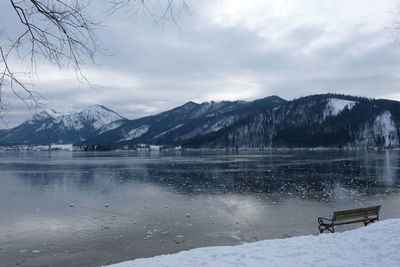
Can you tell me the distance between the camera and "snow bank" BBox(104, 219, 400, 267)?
870cm

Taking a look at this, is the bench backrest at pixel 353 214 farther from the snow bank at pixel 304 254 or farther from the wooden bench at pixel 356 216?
the snow bank at pixel 304 254

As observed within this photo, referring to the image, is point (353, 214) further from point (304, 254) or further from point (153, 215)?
point (153, 215)

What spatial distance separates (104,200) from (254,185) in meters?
16.0

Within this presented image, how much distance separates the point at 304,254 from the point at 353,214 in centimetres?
842

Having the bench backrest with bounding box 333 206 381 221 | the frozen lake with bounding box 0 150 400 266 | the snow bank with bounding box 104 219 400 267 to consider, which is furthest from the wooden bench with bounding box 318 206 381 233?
the snow bank with bounding box 104 219 400 267

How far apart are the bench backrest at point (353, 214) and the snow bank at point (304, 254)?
4.91 m

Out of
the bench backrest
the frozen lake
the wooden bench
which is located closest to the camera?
the frozen lake

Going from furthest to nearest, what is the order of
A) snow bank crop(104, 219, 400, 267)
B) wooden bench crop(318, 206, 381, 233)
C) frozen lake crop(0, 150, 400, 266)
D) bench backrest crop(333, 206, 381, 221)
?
wooden bench crop(318, 206, 381, 233) < bench backrest crop(333, 206, 381, 221) < frozen lake crop(0, 150, 400, 266) < snow bank crop(104, 219, 400, 267)

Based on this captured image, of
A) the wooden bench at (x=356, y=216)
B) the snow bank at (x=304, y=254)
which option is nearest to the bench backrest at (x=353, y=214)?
the wooden bench at (x=356, y=216)

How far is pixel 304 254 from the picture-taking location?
938cm

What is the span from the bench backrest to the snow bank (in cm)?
491

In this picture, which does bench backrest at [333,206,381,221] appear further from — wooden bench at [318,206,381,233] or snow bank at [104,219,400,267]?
snow bank at [104,219,400,267]

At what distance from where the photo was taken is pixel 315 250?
9.70 meters

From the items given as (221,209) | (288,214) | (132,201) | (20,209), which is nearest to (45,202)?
(20,209)
